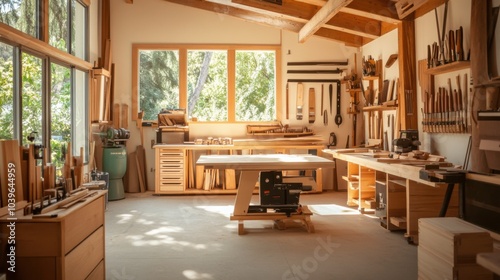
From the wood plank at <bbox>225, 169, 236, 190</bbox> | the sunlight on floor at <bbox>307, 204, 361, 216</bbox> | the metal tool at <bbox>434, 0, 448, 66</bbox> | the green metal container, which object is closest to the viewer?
the metal tool at <bbox>434, 0, 448, 66</bbox>

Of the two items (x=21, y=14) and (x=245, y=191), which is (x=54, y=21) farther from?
(x=245, y=191)

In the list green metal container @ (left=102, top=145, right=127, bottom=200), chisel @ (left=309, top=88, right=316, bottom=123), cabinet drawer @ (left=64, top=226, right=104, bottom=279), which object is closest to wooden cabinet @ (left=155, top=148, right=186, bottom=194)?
green metal container @ (left=102, top=145, right=127, bottom=200)

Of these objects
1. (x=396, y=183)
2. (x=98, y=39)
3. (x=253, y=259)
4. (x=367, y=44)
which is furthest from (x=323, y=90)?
(x=253, y=259)

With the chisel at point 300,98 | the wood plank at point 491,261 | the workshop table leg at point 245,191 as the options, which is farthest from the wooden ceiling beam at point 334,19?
the wood plank at point 491,261

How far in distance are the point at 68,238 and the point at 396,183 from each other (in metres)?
3.81

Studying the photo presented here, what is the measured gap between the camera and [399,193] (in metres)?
5.23

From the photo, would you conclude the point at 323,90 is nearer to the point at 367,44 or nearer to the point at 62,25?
the point at 367,44

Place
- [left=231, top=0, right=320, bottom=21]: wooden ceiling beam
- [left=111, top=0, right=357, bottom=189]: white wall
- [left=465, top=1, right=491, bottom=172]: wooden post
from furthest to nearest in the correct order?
1. [left=111, top=0, right=357, bottom=189]: white wall
2. [left=231, top=0, right=320, bottom=21]: wooden ceiling beam
3. [left=465, top=1, right=491, bottom=172]: wooden post

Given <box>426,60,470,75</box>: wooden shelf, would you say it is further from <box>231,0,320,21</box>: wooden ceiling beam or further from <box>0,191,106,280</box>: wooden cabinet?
<box>0,191,106,280</box>: wooden cabinet

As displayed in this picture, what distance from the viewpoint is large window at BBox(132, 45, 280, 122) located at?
28.7 feet

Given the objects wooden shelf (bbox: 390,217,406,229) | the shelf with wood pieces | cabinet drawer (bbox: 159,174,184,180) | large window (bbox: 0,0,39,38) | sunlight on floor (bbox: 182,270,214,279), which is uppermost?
large window (bbox: 0,0,39,38)

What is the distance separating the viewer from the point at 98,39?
8344 millimetres

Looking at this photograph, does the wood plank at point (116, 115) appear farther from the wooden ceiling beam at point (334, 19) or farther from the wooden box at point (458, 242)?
the wooden box at point (458, 242)

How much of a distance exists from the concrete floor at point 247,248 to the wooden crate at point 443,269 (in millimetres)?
669
